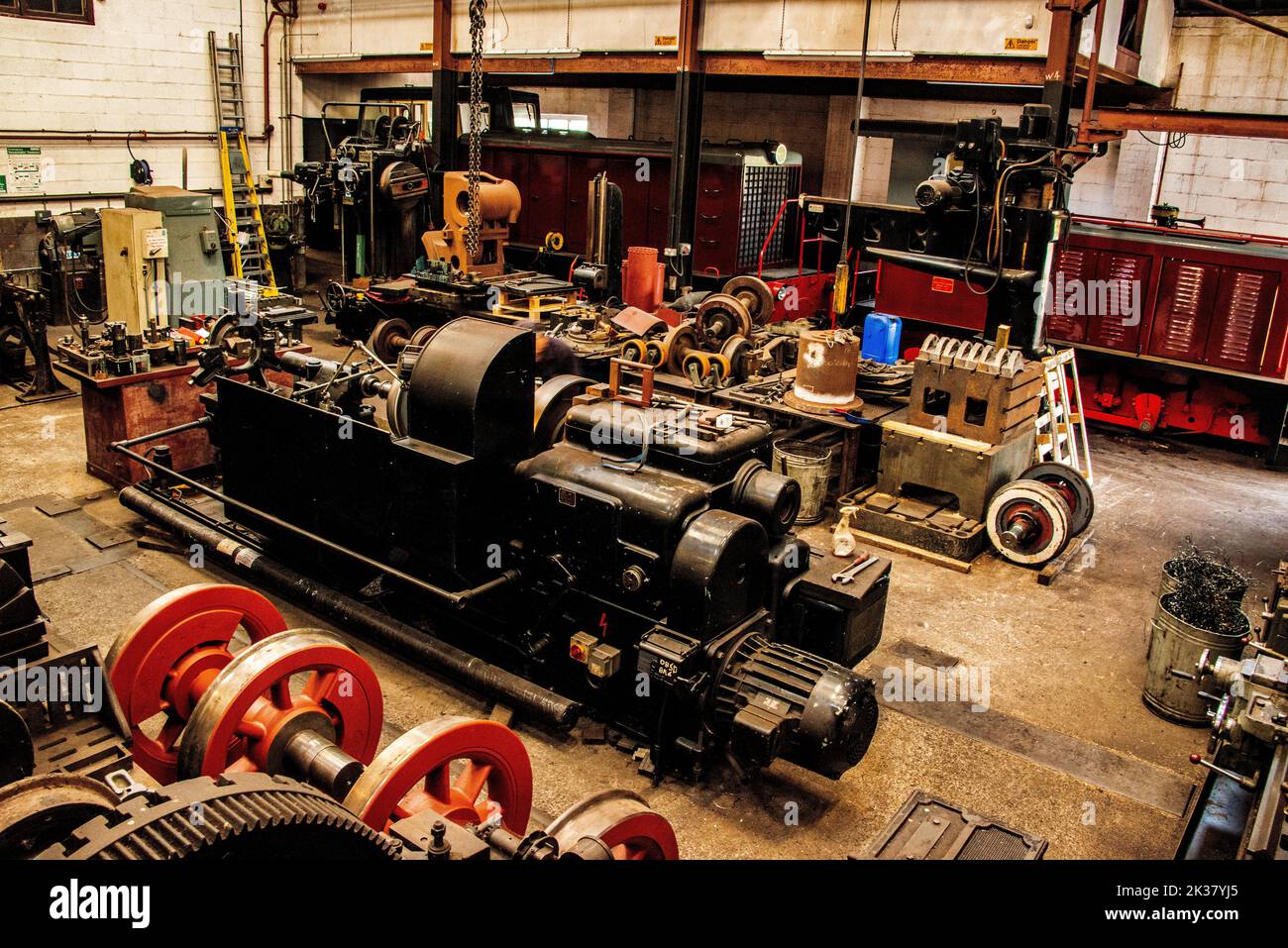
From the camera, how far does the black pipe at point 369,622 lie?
3.74m

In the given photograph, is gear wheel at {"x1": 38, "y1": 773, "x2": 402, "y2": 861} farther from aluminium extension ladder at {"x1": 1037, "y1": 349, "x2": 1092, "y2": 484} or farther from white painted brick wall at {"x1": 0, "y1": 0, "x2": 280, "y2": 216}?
white painted brick wall at {"x1": 0, "y1": 0, "x2": 280, "y2": 216}

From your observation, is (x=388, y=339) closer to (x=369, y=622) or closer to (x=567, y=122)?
(x=369, y=622)

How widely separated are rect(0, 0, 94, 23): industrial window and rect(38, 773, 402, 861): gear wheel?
1091 cm

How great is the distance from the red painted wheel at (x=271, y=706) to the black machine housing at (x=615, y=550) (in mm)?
1029

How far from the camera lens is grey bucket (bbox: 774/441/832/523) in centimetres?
584

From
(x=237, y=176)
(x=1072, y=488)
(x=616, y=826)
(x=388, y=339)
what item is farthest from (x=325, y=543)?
(x=237, y=176)

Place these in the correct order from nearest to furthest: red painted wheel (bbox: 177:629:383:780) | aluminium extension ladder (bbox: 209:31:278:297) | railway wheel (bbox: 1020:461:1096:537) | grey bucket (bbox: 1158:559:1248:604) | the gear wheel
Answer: the gear wheel < red painted wheel (bbox: 177:629:383:780) < grey bucket (bbox: 1158:559:1248:604) < railway wheel (bbox: 1020:461:1096:537) < aluminium extension ladder (bbox: 209:31:278:297)

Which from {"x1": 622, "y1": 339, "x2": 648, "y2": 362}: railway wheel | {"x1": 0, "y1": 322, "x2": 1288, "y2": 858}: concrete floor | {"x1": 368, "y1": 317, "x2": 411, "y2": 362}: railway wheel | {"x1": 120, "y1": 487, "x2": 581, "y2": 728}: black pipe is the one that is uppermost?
{"x1": 622, "y1": 339, "x2": 648, "y2": 362}: railway wheel

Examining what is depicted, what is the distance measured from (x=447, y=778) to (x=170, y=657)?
1.00 metres

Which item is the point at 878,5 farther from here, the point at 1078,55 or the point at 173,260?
the point at 173,260

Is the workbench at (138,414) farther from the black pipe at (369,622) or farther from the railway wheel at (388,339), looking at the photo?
the railway wheel at (388,339)

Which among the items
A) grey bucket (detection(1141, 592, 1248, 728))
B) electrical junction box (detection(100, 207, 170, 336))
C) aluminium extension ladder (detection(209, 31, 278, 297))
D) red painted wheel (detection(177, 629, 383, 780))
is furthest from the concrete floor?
aluminium extension ladder (detection(209, 31, 278, 297))

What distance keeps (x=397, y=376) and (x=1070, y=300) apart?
5.93 m

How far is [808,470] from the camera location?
584 cm
